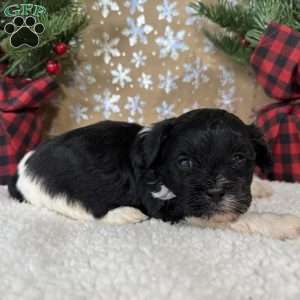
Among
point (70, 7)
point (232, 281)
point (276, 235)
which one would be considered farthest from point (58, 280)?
point (70, 7)

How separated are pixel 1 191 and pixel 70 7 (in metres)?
1.16

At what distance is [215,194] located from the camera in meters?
1.62

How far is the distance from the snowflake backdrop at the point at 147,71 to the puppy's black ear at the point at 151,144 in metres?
1.29

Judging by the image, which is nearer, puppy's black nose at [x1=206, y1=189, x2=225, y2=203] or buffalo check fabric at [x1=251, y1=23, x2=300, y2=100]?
puppy's black nose at [x1=206, y1=189, x2=225, y2=203]

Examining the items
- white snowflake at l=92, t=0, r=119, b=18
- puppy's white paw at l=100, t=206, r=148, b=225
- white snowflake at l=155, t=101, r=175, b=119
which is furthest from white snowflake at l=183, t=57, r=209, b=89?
puppy's white paw at l=100, t=206, r=148, b=225

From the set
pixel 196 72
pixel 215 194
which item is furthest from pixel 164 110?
pixel 215 194

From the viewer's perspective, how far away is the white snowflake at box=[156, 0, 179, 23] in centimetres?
300

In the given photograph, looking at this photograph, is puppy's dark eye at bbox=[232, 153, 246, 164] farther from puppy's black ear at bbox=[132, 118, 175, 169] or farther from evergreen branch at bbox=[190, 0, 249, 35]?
evergreen branch at bbox=[190, 0, 249, 35]

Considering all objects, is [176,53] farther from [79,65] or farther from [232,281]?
[232,281]

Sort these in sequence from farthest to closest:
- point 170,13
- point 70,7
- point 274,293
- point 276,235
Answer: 1. point 170,13
2. point 70,7
3. point 276,235
4. point 274,293

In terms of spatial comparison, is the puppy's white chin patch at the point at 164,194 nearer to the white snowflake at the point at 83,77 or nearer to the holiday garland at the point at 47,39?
the holiday garland at the point at 47,39

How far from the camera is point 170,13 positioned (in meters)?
3.01

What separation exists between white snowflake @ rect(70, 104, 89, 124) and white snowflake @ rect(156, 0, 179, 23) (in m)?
0.80

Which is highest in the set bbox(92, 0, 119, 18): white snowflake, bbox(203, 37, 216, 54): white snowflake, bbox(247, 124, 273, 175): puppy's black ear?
bbox(92, 0, 119, 18): white snowflake
